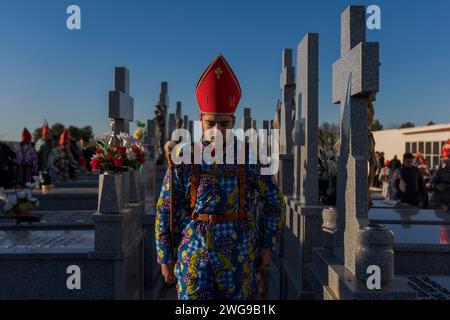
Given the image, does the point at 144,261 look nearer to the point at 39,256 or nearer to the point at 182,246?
the point at 39,256

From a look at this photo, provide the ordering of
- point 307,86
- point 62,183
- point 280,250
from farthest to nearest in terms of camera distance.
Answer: point 62,183 → point 280,250 → point 307,86

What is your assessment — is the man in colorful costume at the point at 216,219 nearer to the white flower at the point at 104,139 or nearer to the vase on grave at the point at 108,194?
the vase on grave at the point at 108,194

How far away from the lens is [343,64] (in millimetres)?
3707

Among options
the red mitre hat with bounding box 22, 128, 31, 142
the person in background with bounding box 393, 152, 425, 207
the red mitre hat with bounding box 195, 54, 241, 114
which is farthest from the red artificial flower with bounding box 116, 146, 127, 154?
the red mitre hat with bounding box 22, 128, 31, 142

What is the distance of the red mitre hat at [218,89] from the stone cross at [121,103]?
10.1ft

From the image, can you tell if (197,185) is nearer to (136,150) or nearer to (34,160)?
(136,150)

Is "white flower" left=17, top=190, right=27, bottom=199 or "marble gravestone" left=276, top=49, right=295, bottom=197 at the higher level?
"marble gravestone" left=276, top=49, right=295, bottom=197

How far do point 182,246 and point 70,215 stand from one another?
6585 millimetres

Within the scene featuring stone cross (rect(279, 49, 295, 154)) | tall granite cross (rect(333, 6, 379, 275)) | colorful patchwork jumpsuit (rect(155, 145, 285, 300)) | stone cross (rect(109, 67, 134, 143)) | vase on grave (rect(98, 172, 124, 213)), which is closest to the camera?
colorful patchwork jumpsuit (rect(155, 145, 285, 300))

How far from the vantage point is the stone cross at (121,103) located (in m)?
5.94

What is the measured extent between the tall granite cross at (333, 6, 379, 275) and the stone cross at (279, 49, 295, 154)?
137 inches

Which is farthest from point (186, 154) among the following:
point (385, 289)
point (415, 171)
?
point (415, 171)

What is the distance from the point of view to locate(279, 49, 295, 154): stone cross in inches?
287

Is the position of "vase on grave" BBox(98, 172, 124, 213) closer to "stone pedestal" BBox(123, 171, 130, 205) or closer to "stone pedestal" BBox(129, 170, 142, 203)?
"stone pedestal" BBox(123, 171, 130, 205)
